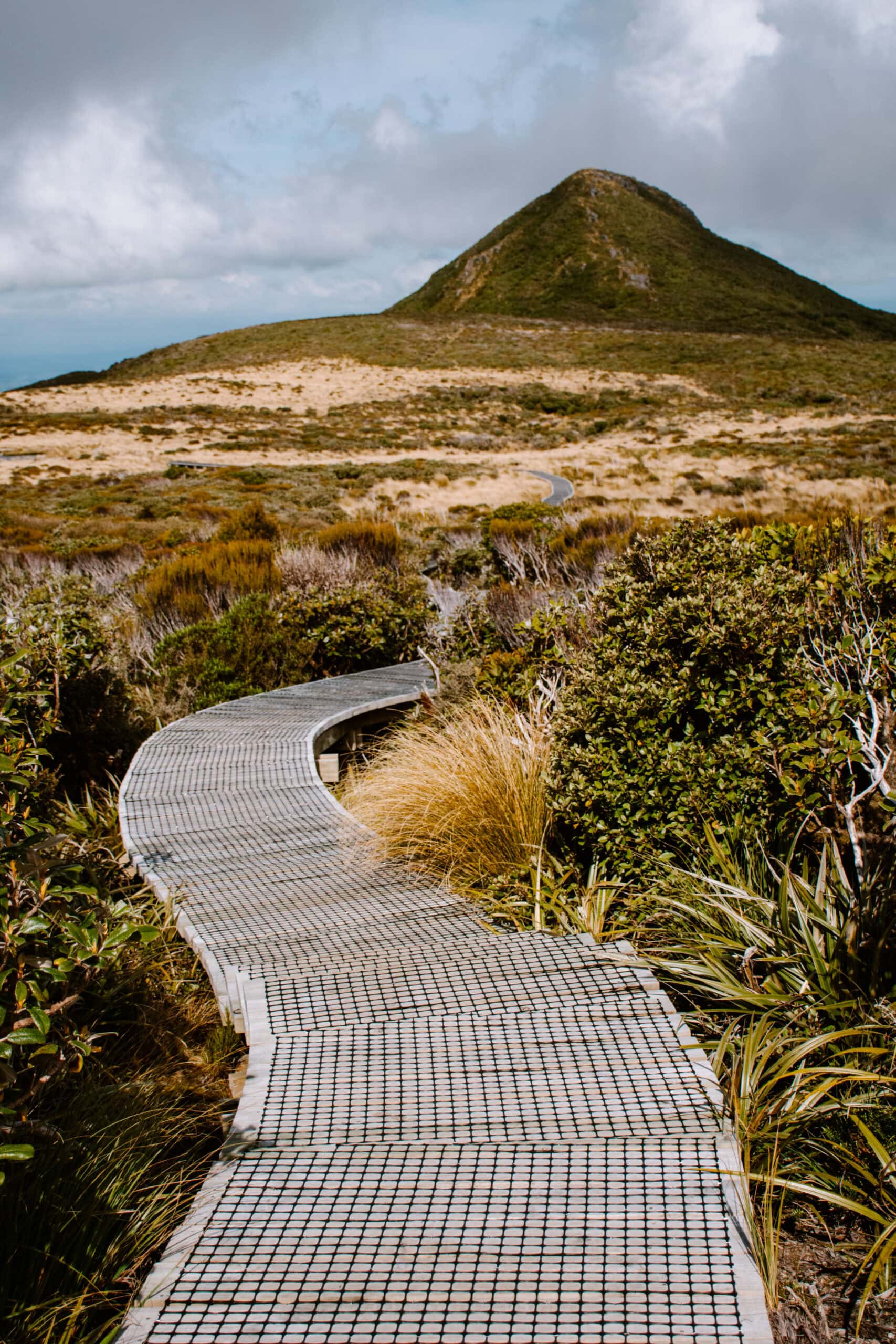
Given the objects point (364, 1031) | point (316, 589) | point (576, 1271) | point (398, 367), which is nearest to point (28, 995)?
point (364, 1031)

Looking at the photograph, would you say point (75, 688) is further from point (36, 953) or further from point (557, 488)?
point (557, 488)

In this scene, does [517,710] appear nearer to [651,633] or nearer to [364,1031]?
[651,633]

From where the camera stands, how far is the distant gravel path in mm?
26938

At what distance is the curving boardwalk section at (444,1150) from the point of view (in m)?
1.92

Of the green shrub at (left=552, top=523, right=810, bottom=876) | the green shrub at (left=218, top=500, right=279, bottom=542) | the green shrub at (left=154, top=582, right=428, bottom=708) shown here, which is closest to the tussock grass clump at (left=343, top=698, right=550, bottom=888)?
the green shrub at (left=552, top=523, right=810, bottom=876)

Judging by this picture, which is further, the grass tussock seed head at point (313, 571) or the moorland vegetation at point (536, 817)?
the grass tussock seed head at point (313, 571)

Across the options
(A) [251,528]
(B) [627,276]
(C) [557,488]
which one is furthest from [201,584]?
(B) [627,276]

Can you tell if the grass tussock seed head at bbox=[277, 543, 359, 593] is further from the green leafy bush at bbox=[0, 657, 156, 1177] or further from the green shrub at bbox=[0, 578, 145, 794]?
the green leafy bush at bbox=[0, 657, 156, 1177]

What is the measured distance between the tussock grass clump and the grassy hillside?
9728cm

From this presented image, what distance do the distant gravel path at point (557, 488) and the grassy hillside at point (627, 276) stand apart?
6707 centimetres

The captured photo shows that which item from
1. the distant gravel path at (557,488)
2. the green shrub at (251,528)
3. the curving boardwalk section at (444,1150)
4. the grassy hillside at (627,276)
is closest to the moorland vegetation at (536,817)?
the curving boardwalk section at (444,1150)

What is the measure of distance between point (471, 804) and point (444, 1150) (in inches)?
84.7

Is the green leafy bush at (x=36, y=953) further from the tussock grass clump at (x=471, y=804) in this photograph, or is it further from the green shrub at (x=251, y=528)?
the green shrub at (x=251, y=528)

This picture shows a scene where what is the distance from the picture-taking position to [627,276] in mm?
113438
